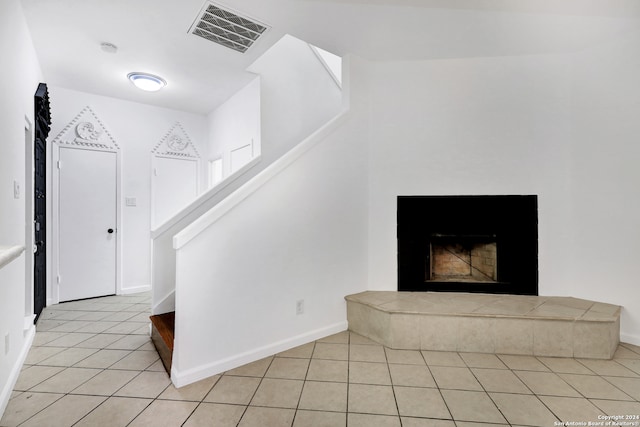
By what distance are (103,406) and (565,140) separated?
407cm

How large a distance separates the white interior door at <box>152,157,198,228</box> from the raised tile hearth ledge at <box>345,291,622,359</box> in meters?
3.37

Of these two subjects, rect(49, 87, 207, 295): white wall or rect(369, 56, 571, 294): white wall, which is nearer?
A: rect(369, 56, 571, 294): white wall

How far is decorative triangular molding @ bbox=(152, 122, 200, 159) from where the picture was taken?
14.5ft

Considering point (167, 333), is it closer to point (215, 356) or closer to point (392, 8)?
point (215, 356)

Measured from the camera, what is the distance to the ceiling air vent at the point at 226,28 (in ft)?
7.84

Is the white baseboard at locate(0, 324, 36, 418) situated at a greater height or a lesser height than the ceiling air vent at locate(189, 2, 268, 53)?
lesser

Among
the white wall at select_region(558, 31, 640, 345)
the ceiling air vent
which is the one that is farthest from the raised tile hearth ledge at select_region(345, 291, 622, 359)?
the ceiling air vent

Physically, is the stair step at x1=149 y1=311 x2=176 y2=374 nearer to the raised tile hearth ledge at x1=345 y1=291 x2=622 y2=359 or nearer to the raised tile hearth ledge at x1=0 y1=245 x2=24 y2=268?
the raised tile hearth ledge at x1=0 y1=245 x2=24 y2=268

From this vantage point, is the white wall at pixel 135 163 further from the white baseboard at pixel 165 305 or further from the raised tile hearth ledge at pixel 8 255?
the raised tile hearth ledge at pixel 8 255

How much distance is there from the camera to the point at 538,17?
2.27 m

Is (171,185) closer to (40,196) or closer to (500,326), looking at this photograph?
(40,196)

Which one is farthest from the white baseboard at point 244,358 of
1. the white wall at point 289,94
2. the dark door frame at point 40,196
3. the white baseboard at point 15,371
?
the dark door frame at point 40,196

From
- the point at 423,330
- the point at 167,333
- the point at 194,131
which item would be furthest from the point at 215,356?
the point at 194,131

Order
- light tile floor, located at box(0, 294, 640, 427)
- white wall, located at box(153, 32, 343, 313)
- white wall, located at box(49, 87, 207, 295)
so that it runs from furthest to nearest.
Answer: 1. white wall, located at box(49, 87, 207, 295)
2. white wall, located at box(153, 32, 343, 313)
3. light tile floor, located at box(0, 294, 640, 427)
